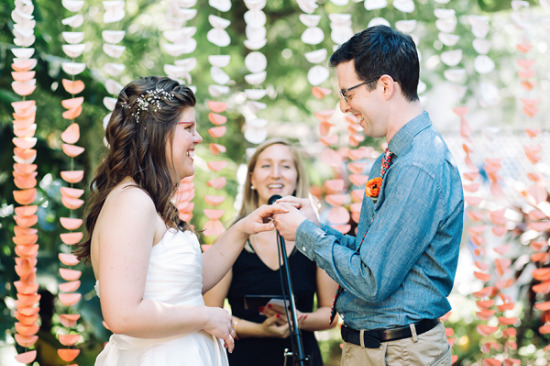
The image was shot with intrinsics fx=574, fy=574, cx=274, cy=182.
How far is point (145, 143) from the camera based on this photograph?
2.09 m

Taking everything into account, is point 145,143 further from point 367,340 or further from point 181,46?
point 181,46

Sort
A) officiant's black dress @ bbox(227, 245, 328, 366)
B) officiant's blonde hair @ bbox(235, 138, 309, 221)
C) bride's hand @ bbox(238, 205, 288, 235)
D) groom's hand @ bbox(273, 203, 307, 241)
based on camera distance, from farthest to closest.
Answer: officiant's blonde hair @ bbox(235, 138, 309, 221) → officiant's black dress @ bbox(227, 245, 328, 366) → bride's hand @ bbox(238, 205, 288, 235) → groom's hand @ bbox(273, 203, 307, 241)

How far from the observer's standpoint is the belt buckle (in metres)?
2.04

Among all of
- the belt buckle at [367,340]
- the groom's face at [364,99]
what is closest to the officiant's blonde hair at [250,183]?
the groom's face at [364,99]

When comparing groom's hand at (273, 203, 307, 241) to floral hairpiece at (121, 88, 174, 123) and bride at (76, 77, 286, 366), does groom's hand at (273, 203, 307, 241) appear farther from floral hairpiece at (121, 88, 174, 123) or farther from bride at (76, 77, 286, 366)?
floral hairpiece at (121, 88, 174, 123)

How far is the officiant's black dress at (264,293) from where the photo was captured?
2982mm

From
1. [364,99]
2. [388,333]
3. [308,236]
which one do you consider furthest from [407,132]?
[388,333]

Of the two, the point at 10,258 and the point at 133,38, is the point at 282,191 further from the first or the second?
the point at 133,38

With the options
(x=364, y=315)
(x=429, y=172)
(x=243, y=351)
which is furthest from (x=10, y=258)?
(x=429, y=172)

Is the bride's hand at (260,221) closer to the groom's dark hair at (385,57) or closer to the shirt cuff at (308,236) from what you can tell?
the shirt cuff at (308,236)

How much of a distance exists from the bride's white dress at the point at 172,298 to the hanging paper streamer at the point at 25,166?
3.63ft

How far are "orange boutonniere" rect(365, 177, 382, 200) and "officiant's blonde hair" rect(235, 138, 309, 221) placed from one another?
3.85 ft

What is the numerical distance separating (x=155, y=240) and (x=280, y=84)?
15.6 feet

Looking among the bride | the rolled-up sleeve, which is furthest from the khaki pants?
the bride
